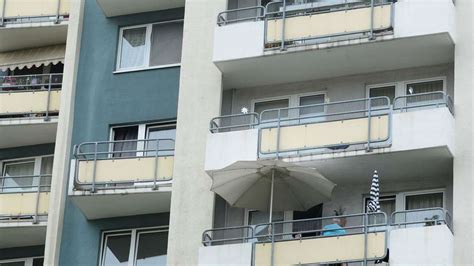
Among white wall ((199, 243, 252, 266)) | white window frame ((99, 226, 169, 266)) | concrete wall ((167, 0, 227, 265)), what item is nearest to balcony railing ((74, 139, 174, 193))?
concrete wall ((167, 0, 227, 265))

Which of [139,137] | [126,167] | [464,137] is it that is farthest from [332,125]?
[139,137]

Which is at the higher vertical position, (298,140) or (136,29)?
(136,29)

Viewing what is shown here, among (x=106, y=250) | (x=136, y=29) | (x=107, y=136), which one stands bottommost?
(x=106, y=250)

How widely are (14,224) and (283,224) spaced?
22.9ft

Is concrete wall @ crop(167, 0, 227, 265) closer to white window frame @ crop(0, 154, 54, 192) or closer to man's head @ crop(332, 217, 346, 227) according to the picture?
man's head @ crop(332, 217, 346, 227)

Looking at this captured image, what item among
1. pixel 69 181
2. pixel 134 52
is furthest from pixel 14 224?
pixel 134 52

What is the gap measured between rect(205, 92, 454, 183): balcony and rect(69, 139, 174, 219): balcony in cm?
159

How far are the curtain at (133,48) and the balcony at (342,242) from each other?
6.14 meters

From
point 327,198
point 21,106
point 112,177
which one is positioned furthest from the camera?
point 21,106

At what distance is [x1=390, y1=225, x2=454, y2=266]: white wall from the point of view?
37625 mm

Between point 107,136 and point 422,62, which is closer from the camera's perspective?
point 422,62

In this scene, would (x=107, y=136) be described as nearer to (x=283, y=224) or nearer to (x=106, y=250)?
(x=106, y=250)

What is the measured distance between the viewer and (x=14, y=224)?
144ft

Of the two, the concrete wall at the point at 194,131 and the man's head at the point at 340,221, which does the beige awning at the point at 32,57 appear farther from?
the man's head at the point at 340,221
